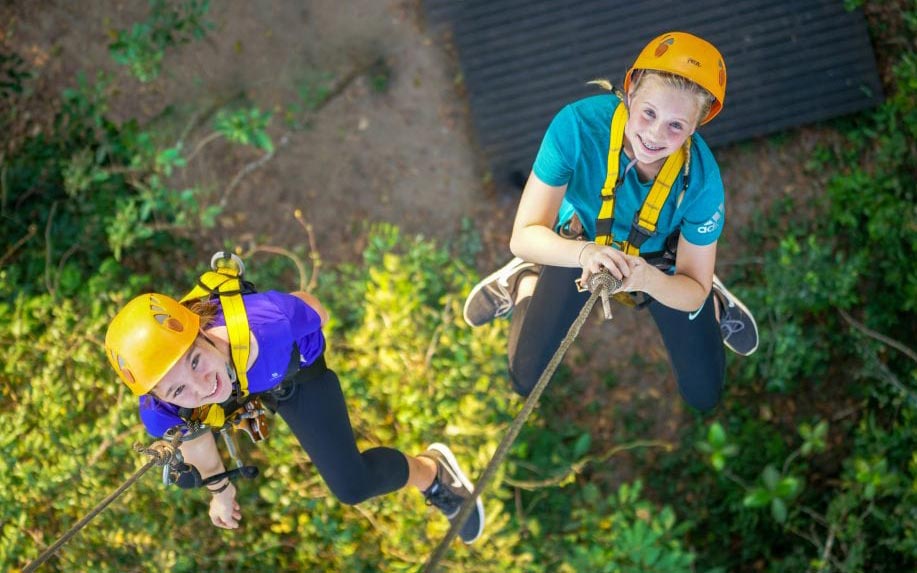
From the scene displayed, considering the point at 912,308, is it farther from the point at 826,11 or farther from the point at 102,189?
the point at 102,189

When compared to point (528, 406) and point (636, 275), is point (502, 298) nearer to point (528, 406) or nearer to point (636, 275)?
point (636, 275)

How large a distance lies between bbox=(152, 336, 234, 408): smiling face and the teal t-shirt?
3.82 ft

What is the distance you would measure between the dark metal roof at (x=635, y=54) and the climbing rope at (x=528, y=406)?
2210 mm

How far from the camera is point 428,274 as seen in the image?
14.9 feet

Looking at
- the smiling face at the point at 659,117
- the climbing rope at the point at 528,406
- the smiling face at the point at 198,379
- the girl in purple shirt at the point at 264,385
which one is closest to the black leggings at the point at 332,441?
the girl in purple shirt at the point at 264,385

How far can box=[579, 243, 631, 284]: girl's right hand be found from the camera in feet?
9.54

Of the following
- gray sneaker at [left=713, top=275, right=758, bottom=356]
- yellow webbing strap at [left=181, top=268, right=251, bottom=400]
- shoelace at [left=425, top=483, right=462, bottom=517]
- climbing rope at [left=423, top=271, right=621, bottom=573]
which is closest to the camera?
climbing rope at [left=423, top=271, right=621, bottom=573]

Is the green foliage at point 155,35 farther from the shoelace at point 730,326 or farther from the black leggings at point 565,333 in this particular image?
the shoelace at point 730,326

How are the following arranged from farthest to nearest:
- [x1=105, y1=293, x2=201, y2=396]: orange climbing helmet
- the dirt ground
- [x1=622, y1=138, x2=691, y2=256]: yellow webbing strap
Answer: the dirt ground → [x1=622, y1=138, x2=691, y2=256]: yellow webbing strap → [x1=105, y1=293, x2=201, y2=396]: orange climbing helmet

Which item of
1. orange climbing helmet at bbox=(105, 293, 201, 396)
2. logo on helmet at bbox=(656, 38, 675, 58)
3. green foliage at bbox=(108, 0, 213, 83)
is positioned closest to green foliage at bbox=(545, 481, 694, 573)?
logo on helmet at bbox=(656, 38, 675, 58)

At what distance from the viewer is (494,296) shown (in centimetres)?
406

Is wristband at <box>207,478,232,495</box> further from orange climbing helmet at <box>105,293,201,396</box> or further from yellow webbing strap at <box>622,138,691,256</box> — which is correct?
yellow webbing strap at <box>622,138,691,256</box>

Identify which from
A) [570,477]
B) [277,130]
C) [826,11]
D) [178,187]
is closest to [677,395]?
[570,477]

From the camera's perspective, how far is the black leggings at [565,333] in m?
3.76
